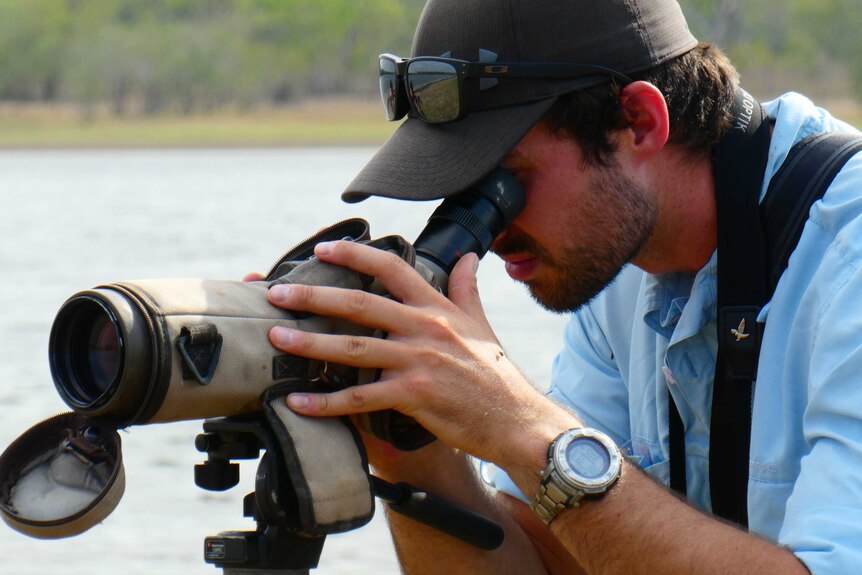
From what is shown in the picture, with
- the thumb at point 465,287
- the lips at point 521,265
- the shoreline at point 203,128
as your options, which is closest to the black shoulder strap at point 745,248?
the lips at point 521,265

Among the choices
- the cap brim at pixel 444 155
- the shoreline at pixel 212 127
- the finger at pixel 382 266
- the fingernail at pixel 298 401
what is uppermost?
the cap brim at pixel 444 155

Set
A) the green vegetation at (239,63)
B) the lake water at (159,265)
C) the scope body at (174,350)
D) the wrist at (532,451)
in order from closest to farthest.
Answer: the scope body at (174,350)
the wrist at (532,451)
the lake water at (159,265)
the green vegetation at (239,63)

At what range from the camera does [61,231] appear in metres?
13.2

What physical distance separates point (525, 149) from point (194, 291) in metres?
0.58

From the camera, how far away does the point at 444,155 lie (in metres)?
1.95

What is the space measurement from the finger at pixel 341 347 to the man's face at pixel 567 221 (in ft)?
1.32

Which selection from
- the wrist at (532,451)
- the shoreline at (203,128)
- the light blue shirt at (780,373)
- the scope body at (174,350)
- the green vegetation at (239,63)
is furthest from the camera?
the green vegetation at (239,63)

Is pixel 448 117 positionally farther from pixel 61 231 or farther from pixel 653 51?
pixel 61 231

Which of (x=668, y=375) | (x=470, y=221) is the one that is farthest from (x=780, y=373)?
(x=470, y=221)

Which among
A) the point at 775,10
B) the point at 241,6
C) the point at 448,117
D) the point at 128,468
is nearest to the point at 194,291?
the point at 448,117

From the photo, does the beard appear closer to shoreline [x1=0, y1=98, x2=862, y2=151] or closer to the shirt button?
the shirt button

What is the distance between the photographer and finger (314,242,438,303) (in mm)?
1679

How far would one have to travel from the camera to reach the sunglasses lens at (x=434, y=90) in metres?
1.99

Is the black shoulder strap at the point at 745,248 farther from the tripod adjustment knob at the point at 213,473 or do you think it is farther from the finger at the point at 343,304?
the tripod adjustment knob at the point at 213,473
